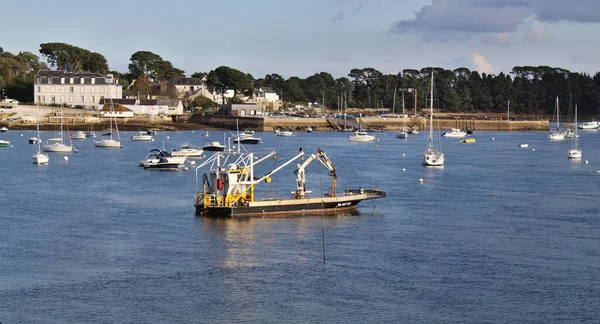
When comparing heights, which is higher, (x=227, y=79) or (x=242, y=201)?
(x=227, y=79)

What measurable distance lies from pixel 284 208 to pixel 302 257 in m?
9.30

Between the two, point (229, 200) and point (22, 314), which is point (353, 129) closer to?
point (229, 200)

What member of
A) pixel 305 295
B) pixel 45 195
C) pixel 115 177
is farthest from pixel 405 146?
pixel 305 295

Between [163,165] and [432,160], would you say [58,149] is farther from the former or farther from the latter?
[432,160]

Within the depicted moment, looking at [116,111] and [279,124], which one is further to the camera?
[279,124]

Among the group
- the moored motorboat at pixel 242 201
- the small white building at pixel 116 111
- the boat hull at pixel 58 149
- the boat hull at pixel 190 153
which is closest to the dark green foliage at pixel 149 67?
the small white building at pixel 116 111

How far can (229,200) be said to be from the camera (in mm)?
44625

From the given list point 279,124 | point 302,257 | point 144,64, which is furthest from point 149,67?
point 302,257

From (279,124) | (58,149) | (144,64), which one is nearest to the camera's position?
(58,149)

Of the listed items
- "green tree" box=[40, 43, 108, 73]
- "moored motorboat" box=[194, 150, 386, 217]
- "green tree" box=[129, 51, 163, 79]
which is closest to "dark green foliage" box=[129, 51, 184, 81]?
"green tree" box=[129, 51, 163, 79]

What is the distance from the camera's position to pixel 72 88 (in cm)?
15288

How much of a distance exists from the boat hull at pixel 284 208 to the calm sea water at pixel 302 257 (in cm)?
76

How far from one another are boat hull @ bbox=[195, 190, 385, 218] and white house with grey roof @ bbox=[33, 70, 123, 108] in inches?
4373

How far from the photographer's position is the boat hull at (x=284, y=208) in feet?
147
